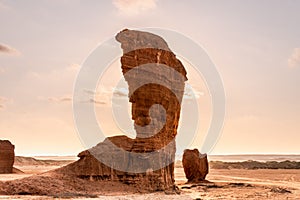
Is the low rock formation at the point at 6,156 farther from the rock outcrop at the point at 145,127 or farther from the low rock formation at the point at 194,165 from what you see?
the rock outcrop at the point at 145,127

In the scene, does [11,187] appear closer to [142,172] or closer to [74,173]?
[74,173]

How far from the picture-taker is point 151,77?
2936 centimetres

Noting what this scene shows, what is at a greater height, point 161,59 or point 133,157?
point 161,59

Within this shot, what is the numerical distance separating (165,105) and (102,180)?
7685mm

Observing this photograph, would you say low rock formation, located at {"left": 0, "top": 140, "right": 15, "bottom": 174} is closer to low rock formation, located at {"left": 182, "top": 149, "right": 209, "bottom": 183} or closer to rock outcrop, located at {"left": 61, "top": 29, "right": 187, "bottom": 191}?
low rock formation, located at {"left": 182, "top": 149, "right": 209, "bottom": 183}

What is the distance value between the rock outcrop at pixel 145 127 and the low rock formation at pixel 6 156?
111 feet

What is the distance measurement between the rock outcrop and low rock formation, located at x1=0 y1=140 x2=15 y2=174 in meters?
33.7

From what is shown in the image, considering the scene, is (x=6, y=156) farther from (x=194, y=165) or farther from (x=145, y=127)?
(x=145, y=127)

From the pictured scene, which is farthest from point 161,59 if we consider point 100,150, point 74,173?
point 74,173

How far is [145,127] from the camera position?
2870 centimetres

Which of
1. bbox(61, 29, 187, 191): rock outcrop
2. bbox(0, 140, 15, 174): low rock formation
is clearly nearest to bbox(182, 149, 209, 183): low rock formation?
bbox(61, 29, 187, 191): rock outcrop

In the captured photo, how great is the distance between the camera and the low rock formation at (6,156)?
56.7m

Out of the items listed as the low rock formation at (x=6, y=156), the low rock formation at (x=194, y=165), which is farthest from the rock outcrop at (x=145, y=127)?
the low rock formation at (x=6, y=156)

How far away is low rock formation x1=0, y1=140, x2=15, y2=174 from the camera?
5672 cm
